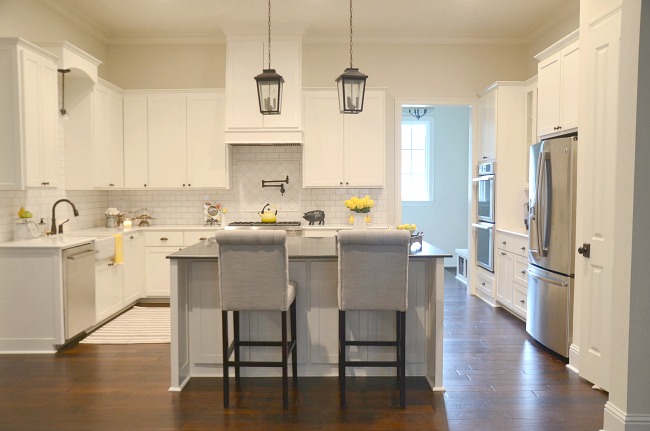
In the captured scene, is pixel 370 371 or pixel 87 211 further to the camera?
pixel 87 211

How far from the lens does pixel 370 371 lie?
3.53 metres

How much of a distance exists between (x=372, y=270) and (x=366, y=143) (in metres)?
3.17

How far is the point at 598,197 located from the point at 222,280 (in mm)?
2567

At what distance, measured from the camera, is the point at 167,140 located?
6008 millimetres

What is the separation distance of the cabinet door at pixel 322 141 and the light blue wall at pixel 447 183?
2.70 metres

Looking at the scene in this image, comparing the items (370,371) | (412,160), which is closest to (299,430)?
(370,371)

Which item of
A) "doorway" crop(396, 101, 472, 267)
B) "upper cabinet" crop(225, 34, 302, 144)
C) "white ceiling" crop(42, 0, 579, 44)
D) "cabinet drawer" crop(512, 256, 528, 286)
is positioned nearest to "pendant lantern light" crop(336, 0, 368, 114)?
"white ceiling" crop(42, 0, 579, 44)

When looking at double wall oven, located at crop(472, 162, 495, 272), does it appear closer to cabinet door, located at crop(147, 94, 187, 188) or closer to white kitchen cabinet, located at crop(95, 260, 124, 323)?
cabinet door, located at crop(147, 94, 187, 188)

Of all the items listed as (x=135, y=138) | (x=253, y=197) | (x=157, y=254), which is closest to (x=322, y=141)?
(x=253, y=197)

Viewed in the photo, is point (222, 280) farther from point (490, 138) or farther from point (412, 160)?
point (412, 160)

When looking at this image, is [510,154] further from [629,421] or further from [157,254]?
[157,254]

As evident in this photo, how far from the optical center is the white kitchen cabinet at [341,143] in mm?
5906

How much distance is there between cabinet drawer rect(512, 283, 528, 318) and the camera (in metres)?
4.91

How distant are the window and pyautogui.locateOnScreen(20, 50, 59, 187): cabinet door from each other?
18.1ft
